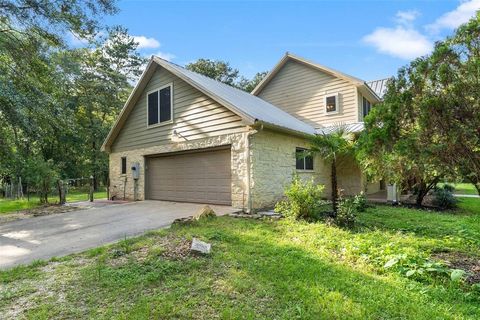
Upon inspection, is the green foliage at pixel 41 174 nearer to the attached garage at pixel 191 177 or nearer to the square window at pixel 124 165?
the square window at pixel 124 165

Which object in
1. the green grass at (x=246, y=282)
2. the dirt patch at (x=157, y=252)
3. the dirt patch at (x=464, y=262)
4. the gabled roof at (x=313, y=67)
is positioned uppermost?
the gabled roof at (x=313, y=67)

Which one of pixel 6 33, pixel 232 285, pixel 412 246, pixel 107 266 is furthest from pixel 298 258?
pixel 6 33

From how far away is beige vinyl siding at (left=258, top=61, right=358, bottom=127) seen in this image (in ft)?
46.5

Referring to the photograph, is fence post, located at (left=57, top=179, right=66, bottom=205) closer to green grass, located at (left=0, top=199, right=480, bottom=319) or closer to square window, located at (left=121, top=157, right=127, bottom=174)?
square window, located at (left=121, top=157, right=127, bottom=174)

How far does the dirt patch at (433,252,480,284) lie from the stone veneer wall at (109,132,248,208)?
5.02 m

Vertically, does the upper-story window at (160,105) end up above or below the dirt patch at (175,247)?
above

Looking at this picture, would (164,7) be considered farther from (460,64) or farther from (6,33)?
(460,64)

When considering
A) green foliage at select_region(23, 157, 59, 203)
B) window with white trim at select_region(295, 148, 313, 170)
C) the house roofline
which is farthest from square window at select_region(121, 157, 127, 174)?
window with white trim at select_region(295, 148, 313, 170)

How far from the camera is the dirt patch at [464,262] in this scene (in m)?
3.76

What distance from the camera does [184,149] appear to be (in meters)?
10.6

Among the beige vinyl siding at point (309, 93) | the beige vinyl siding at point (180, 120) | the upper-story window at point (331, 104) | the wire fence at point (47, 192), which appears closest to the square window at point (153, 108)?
the beige vinyl siding at point (180, 120)

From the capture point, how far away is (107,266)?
4180 millimetres

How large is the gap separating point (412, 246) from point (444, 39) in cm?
335

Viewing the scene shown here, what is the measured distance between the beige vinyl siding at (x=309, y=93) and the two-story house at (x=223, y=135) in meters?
0.05
